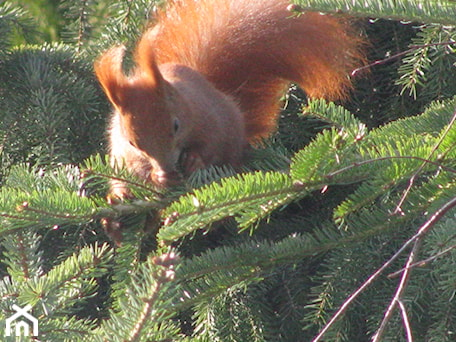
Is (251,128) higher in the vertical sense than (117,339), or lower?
lower

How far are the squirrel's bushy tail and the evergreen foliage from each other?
6cm

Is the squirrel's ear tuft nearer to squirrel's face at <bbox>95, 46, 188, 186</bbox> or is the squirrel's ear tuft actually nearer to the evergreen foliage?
squirrel's face at <bbox>95, 46, 188, 186</bbox>

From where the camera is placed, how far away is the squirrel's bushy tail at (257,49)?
1.62 m

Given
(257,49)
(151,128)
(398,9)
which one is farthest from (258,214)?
(257,49)

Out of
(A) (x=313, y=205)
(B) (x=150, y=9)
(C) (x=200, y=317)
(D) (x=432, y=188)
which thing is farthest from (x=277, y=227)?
(B) (x=150, y=9)

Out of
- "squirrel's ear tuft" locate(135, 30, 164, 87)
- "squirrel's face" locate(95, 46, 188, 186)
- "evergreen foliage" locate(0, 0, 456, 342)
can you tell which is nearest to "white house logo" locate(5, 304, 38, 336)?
"evergreen foliage" locate(0, 0, 456, 342)

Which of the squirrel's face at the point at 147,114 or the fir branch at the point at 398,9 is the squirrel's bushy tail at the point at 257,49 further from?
the fir branch at the point at 398,9

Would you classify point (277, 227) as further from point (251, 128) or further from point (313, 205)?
point (251, 128)

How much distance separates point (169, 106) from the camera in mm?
1607

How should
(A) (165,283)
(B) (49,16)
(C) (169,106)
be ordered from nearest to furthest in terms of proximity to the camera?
(A) (165,283) < (C) (169,106) < (B) (49,16)

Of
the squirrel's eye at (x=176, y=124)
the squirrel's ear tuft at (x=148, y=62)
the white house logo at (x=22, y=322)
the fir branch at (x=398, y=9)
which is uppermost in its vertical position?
the fir branch at (x=398, y=9)

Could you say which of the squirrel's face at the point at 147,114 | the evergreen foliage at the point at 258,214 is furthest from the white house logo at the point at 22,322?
the squirrel's face at the point at 147,114

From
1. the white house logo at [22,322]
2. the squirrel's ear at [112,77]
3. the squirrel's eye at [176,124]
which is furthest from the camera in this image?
the squirrel's eye at [176,124]

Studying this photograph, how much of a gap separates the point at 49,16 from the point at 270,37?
1447mm
